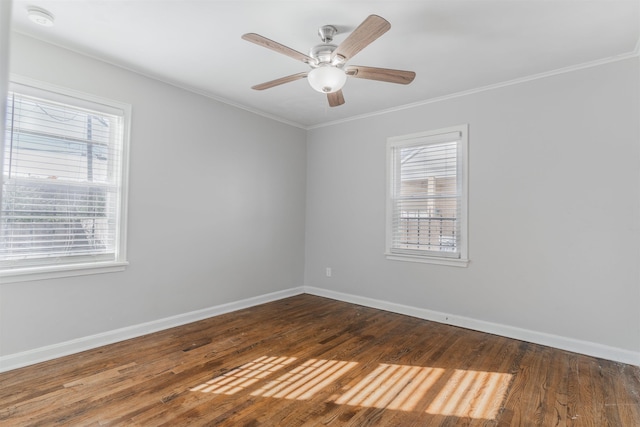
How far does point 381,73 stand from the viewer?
8.20ft

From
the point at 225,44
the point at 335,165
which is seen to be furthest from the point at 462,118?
the point at 225,44

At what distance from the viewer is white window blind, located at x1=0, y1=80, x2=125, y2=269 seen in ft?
8.63

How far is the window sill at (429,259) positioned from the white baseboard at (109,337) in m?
1.87

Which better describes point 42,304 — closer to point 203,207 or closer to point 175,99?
point 203,207

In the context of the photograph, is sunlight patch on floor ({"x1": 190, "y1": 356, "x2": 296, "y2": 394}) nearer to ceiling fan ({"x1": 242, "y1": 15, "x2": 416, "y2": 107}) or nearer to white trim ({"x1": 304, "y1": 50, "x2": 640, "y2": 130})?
ceiling fan ({"x1": 242, "y1": 15, "x2": 416, "y2": 107})

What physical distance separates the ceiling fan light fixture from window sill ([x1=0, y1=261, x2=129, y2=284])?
2443 mm

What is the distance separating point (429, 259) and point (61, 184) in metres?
3.74

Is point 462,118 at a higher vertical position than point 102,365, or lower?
higher

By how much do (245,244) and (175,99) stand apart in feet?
6.16

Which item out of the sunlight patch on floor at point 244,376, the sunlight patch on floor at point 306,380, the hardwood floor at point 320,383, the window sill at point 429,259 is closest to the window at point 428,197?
the window sill at point 429,259

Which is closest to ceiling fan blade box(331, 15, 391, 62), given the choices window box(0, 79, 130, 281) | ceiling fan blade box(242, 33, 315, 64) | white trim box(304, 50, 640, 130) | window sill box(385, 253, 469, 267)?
ceiling fan blade box(242, 33, 315, 64)

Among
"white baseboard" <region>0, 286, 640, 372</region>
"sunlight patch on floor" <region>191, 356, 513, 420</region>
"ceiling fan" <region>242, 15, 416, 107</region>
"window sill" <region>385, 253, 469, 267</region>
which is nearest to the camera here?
"ceiling fan" <region>242, 15, 416, 107</region>

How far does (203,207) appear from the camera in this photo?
3.84 meters

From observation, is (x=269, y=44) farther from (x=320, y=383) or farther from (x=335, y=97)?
(x=320, y=383)
